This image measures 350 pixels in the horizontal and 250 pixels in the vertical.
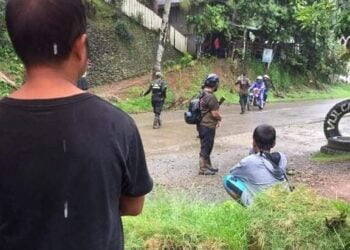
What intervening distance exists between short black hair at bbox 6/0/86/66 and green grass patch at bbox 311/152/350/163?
8755mm

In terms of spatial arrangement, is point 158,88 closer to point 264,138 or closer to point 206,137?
point 206,137

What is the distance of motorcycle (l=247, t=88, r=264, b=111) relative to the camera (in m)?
20.5

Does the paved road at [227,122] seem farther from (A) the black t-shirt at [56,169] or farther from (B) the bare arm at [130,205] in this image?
(A) the black t-shirt at [56,169]

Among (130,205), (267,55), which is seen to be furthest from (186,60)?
(130,205)

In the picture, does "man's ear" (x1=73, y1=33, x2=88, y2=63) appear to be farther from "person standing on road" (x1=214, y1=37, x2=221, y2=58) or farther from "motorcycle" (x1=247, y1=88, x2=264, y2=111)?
"person standing on road" (x1=214, y1=37, x2=221, y2=58)

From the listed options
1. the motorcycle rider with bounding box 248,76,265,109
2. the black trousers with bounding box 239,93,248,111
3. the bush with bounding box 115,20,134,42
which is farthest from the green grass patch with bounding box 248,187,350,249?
the bush with bounding box 115,20,134,42

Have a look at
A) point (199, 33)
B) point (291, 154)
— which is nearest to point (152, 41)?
point (199, 33)

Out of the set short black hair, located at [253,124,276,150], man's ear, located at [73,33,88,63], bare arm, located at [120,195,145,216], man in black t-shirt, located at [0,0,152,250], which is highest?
man's ear, located at [73,33,88,63]

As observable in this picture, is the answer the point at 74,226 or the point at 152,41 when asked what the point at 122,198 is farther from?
the point at 152,41

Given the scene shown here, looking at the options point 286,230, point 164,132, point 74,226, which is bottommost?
point 164,132

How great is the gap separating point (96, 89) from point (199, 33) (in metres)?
6.51

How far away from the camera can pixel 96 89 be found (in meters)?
20.5

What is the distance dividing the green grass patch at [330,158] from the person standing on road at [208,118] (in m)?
2.23

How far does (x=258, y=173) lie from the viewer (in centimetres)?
380
